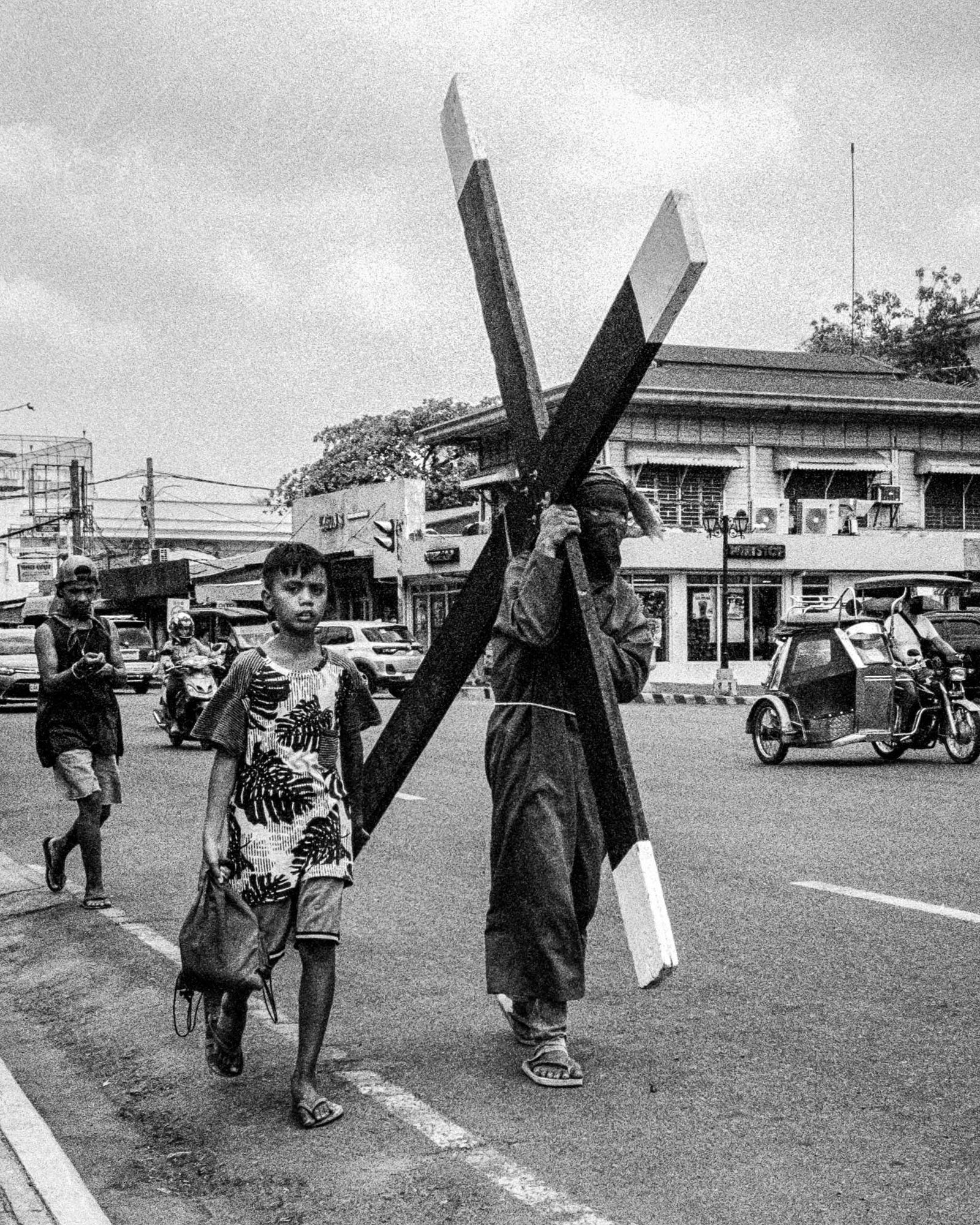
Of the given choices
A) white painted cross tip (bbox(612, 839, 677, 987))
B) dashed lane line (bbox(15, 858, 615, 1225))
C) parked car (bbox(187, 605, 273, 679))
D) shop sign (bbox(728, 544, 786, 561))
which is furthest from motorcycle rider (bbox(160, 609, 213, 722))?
shop sign (bbox(728, 544, 786, 561))

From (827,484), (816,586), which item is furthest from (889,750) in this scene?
(827,484)

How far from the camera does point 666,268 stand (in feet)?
12.1

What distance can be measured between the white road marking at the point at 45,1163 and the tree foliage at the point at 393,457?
50086 mm

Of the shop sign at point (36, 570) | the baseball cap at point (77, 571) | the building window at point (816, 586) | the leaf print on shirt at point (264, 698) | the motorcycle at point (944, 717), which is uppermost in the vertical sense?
the shop sign at point (36, 570)

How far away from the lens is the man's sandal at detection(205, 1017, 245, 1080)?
451 cm

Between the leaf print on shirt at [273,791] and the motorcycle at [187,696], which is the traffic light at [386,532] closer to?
the motorcycle at [187,696]

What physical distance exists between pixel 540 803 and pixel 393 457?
5187 cm

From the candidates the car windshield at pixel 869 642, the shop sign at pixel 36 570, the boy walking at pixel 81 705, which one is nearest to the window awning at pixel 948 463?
the car windshield at pixel 869 642

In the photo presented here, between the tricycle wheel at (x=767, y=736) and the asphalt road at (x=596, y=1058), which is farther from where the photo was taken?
the tricycle wheel at (x=767, y=736)

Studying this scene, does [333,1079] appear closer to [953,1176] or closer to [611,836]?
[611,836]

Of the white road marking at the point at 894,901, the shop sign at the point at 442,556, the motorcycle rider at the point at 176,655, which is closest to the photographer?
the white road marking at the point at 894,901

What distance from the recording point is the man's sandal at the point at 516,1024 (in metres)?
4.86

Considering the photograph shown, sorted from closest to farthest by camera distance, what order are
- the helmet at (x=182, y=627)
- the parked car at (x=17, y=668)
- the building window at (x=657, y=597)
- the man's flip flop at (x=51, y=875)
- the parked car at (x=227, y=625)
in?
the man's flip flop at (x=51, y=875) < the helmet at (x=182, y=627) < the parked car at (x=17, y=668) < the parked car at (x=227, y=625) < the building window at (x=657, y=597)

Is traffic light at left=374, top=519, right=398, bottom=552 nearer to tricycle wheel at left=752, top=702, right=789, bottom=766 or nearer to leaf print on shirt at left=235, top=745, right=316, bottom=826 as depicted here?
tricycle wheel at left=752, top=702, right=789, bottom=766
